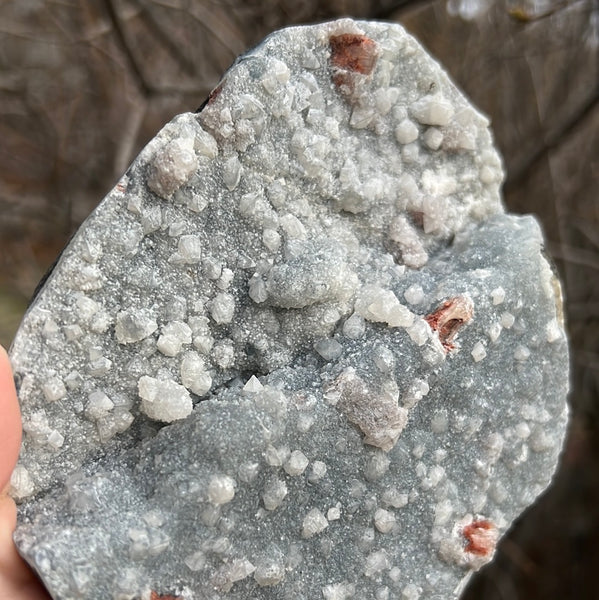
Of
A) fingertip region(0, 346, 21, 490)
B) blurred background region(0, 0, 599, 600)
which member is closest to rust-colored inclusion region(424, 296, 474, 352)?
fingertip region(0, 346, 21, 490)

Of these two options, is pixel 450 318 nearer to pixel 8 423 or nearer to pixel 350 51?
pixel 350 51

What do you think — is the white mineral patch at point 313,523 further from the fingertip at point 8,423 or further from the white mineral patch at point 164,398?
the fingertip at point 8,423

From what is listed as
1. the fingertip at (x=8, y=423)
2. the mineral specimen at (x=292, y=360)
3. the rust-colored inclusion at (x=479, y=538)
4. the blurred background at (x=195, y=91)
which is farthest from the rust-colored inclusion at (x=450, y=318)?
the blurred background at (x=195, y=91)

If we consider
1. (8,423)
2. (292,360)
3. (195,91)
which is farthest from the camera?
(195,91)

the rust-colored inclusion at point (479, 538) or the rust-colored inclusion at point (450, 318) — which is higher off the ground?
the rust-colored inclusion at point (450, 318)

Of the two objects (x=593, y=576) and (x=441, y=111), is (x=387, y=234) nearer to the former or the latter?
(x=441, y=111)

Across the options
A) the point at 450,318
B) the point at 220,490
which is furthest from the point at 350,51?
the point at 220,490
